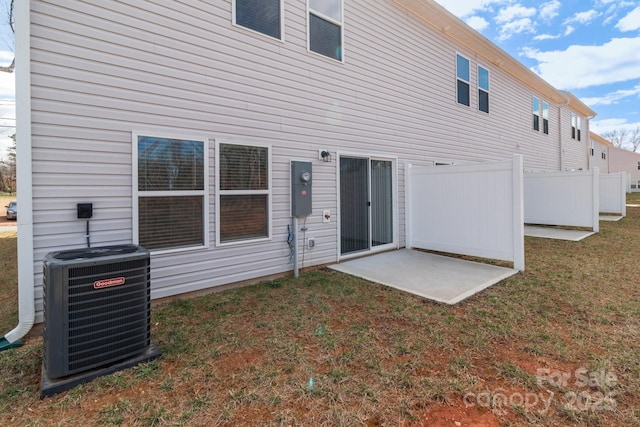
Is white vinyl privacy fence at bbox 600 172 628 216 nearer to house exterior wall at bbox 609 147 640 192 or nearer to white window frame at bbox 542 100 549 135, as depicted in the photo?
white window frame at bbox 542 100 549 135

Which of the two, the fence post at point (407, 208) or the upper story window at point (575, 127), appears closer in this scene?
the fence post at point (407, 208)

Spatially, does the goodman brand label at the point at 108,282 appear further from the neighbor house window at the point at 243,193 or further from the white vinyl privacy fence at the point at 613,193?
the white vinyl privacy fence at the point at 613,193

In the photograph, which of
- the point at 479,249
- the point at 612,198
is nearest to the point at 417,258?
the point at 479,249

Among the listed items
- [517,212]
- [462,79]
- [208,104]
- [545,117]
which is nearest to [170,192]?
[208,104]

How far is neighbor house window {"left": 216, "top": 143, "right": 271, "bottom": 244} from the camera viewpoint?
4.31 m

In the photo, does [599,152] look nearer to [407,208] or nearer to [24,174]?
[407,208]

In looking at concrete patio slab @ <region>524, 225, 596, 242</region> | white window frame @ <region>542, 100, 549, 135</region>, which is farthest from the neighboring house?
concrete patio slab @ <region>524, 225, 596, 242</region>

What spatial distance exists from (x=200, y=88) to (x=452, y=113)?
6.75 meters

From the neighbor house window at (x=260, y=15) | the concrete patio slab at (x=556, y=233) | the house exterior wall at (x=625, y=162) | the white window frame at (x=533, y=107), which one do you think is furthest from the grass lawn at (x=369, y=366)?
the house exterior wall at (x=625, y=162)

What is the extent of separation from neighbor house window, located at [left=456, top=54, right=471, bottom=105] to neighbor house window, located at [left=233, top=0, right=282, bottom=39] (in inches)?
227

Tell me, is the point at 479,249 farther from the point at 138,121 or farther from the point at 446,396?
the point at 138,121

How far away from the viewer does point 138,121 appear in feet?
11.9

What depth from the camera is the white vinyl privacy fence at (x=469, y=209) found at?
17.0 feet

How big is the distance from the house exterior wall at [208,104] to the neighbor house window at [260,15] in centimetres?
13
